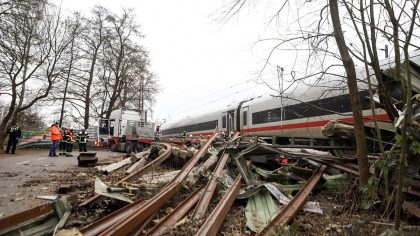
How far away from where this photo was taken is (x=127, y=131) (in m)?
26.6

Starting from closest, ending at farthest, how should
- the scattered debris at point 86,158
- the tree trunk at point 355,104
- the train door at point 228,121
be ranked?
the tree trunk at point 355,104
the scattered debris at point 86,158
the train door at point 228,121

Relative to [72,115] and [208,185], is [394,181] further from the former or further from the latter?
[72,115]

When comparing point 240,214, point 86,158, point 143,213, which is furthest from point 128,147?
point 143,213

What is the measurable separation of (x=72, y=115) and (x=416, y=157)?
3560cm

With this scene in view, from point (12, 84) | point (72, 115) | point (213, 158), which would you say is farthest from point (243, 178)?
point (72, 115)

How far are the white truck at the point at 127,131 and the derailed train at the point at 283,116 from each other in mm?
4416

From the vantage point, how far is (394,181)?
15.9 feet

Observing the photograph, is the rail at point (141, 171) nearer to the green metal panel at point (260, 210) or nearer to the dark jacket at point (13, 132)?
the green metal panel at point (260, 210)

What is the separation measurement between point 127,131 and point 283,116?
14.0 meters

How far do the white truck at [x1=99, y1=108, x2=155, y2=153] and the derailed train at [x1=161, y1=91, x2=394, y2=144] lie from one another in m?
4.42

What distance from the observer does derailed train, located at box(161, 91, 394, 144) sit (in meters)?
10.9

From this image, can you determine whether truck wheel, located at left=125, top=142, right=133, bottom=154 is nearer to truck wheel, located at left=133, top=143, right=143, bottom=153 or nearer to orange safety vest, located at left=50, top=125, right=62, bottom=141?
truck wheel, located at left=133, top=143, right=143, bottom=153

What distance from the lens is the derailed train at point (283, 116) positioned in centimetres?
1094

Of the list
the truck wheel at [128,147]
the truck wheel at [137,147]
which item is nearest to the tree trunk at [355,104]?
the truck wheel at [137,147]
